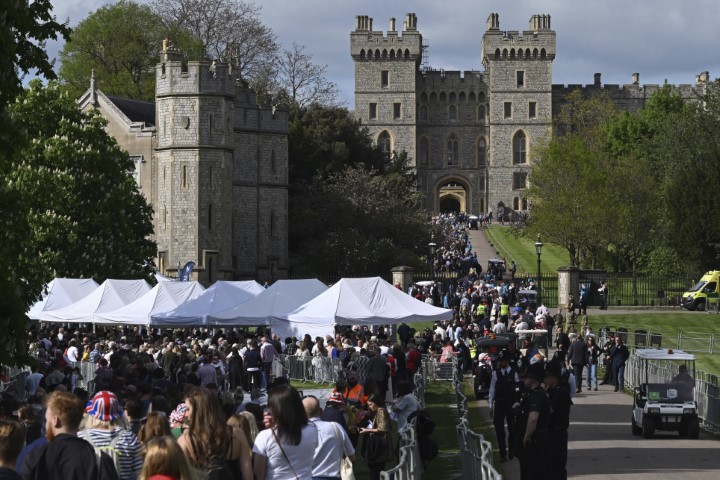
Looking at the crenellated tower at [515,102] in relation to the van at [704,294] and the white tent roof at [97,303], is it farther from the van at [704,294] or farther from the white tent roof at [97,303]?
the white tent roof at [97,303]

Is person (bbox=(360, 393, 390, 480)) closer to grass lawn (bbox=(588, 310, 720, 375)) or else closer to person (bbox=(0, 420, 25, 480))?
person (bbox=(0, 420, 25, 480))

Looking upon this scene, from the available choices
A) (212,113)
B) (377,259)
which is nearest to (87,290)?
(212,113)

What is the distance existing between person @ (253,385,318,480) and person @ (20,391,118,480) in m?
1.21

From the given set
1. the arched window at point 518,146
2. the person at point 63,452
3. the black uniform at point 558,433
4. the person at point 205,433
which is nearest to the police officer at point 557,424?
the black uniform at point 558,433

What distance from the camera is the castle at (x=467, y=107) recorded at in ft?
392

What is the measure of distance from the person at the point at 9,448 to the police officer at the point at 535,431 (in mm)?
7258

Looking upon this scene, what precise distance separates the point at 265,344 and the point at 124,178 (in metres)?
16.3

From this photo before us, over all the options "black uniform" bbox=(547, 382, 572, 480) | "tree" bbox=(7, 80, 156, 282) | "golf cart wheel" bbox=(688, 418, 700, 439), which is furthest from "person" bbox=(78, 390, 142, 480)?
"tree" bbox=(7, 80, 156, 282)

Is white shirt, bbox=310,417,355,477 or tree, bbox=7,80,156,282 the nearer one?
white shirt, bbox=310,417,355,477

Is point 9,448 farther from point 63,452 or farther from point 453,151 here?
point 453,151

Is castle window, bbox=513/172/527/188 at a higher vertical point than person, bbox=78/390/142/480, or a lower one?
higher

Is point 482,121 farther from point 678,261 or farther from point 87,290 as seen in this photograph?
point 87,290

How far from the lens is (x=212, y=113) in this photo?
57.7m

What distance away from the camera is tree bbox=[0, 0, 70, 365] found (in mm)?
14766
